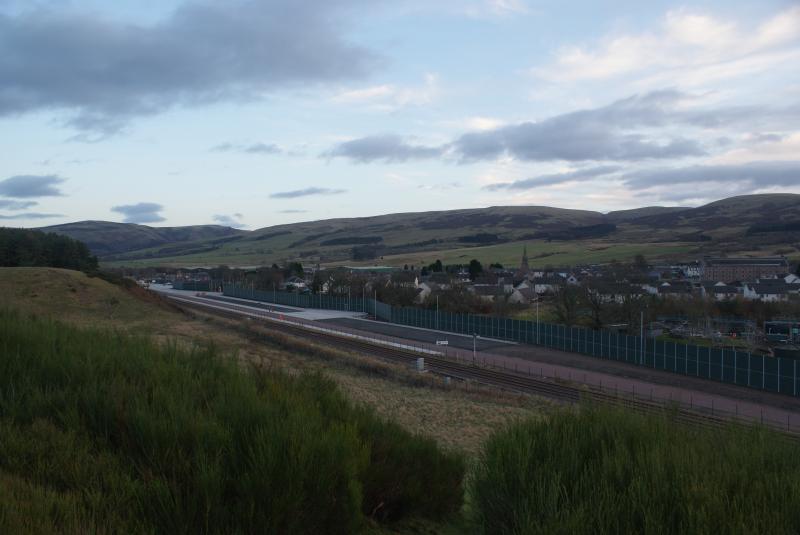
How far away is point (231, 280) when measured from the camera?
366 ft

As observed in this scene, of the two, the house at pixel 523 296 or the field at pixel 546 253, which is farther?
the field at pixel 546 253

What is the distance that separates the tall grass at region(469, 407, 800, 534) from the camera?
4.36 metres

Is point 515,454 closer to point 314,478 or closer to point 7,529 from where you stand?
point 314,478

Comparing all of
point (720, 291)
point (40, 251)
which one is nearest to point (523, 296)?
point (720, 291)

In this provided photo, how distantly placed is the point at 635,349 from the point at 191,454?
31.2m

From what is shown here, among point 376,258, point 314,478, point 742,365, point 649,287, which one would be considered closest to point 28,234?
point 649,287

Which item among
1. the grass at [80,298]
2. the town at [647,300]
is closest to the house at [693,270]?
the town at [647,300]

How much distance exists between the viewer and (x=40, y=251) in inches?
2832

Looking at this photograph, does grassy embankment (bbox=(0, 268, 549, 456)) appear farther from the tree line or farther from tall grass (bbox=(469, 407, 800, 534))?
the tree line

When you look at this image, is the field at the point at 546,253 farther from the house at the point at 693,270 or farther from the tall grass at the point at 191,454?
the tall grass at the point at 191,454

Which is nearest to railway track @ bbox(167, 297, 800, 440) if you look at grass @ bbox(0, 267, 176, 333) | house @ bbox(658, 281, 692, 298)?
grass @ bbox(0, 267, 176, 333)

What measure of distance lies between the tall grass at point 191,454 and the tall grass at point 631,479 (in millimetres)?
1459

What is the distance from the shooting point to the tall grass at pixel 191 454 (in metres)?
4.91

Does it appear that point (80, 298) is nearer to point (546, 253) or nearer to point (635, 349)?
point (635, 349)
